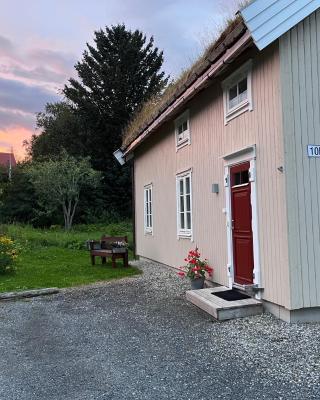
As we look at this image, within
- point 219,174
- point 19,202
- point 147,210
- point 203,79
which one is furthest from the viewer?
point 19,202

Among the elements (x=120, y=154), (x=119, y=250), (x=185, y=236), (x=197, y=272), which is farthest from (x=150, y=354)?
(x=120, y=154)

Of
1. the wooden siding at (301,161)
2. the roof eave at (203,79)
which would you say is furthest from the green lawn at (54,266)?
the wooden siding at (301,161)

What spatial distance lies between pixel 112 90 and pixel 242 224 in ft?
83.3

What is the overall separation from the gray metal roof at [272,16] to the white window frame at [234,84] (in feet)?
3.15

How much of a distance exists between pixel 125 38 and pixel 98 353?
29815 mm

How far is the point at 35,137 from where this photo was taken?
38.4m

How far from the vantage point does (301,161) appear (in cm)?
606

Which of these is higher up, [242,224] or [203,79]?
[203,79]

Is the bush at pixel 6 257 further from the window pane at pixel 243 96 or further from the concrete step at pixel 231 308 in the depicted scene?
the window pane at pixel 243 96

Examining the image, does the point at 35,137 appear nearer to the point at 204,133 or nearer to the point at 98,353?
the point at 204,133

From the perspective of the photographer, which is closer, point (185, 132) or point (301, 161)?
point (301, 161)

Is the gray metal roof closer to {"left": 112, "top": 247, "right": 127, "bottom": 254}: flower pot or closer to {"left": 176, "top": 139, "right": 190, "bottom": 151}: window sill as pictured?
{"left": 176, "top": 139, "right": 190, "bottom": 151}: window sill

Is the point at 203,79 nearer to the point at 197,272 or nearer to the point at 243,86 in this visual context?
the point at 243,86

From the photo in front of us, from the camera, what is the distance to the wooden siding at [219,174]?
244 inches
